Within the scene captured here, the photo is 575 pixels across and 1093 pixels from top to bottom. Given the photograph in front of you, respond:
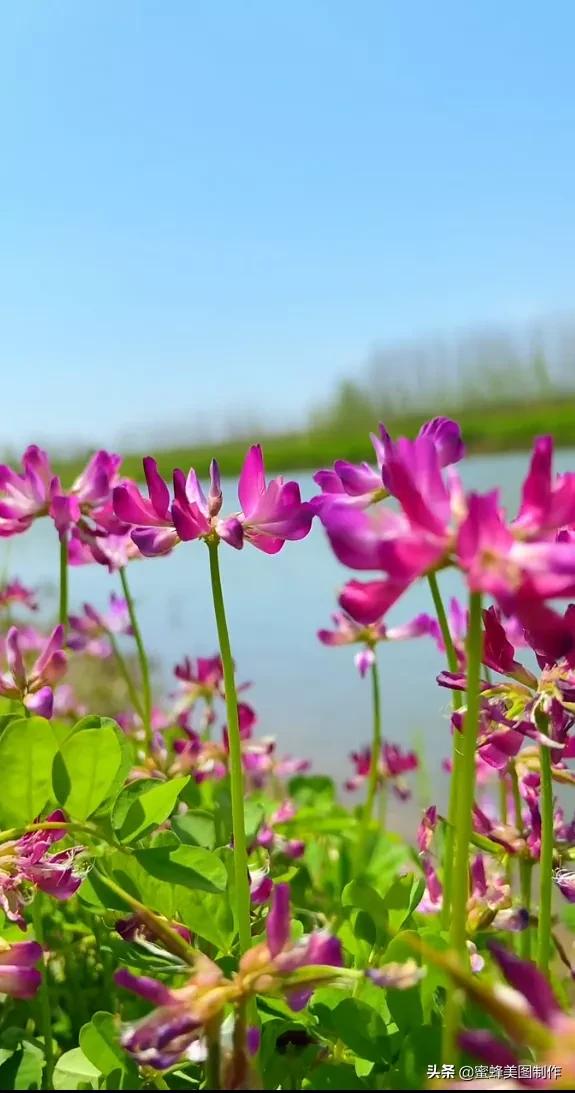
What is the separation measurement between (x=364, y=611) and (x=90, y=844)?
29 cm

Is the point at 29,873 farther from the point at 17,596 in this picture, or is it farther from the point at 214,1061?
the point at 17,596

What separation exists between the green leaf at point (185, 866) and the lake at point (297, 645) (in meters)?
0.18

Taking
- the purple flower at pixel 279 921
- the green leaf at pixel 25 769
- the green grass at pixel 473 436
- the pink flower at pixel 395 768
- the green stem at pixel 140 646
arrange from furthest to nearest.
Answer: the green grass at pixel 473 436, the pink flower at pixel 395 768, the green stem at pixel 140 646, the green leaf at pixel 25 769, the purple flower at pixel 279 921

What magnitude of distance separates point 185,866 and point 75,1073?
0.59ft

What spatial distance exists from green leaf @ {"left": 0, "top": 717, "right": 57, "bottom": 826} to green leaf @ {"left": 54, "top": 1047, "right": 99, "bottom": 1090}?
16cm

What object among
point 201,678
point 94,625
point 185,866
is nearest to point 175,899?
point 185,866

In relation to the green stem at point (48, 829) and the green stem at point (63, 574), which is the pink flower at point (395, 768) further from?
the green stem at point (48, 829)

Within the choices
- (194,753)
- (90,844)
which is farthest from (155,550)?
(194,753)

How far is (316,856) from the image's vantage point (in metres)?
1.14

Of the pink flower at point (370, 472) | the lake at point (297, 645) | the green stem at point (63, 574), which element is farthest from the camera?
the lake at point (297, 645)

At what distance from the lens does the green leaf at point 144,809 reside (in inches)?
23.7

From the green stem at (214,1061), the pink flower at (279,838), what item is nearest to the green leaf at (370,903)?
the pink flower at (279,838)

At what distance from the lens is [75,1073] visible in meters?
0.59

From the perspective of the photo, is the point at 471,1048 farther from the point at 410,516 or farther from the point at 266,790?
the point at 266,790
